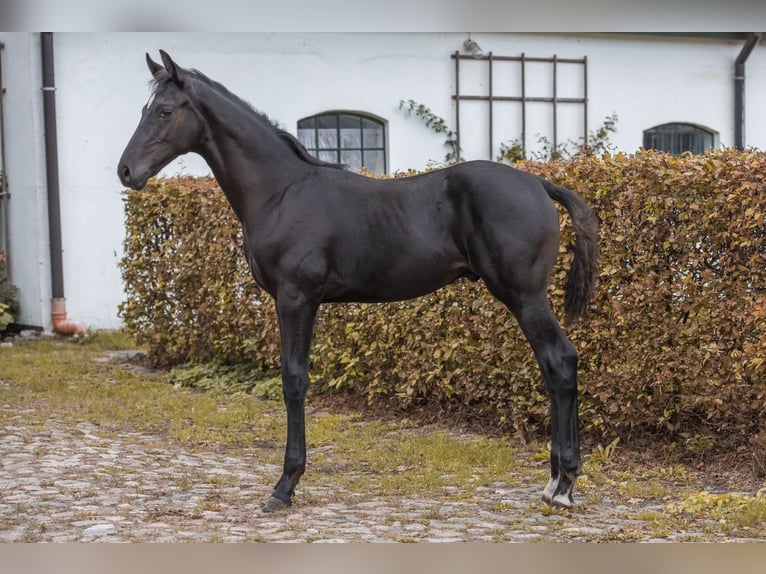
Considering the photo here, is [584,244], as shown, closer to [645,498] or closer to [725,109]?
[645,498]

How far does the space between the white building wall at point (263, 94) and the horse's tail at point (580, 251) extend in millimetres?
6860

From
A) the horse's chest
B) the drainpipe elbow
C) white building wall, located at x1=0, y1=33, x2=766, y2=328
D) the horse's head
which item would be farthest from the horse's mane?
the drainpipe elbow

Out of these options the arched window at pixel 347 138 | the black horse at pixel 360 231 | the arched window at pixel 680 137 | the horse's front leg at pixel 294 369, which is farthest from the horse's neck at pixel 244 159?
the arched window at pixel 680 137

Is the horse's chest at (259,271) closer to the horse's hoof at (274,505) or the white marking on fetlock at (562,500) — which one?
the horse's hoof at (274,505)

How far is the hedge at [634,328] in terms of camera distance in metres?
4.91

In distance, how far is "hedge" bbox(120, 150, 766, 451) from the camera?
4910mm

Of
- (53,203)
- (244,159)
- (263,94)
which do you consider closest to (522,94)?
(263,94)

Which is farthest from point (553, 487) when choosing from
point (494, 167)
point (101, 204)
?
point (101, 204)

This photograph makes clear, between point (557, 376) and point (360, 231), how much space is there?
123 cm

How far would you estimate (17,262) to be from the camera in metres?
11.7

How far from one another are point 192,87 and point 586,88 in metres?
8.90

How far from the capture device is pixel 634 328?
5.33 m

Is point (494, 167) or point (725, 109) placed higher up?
point (725, 109)

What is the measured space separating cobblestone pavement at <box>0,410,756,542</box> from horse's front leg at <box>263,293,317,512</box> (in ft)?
0.56
